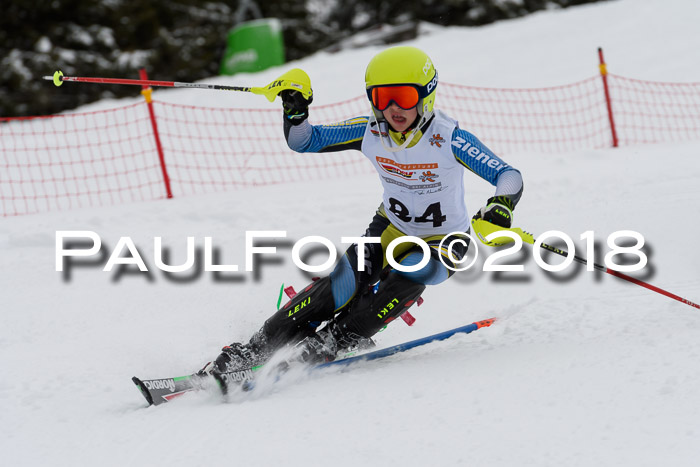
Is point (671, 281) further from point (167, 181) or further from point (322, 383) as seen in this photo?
point (167, 181)

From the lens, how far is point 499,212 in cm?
311

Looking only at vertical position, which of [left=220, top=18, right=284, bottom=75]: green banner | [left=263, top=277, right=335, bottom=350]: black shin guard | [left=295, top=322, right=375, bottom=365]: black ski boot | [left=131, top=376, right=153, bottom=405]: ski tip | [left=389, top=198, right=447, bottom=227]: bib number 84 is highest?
[left=220, top=18, right=284, bottom=75]: green banner

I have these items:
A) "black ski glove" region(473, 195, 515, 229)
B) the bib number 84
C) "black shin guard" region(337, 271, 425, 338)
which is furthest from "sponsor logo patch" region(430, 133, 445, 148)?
"black shin guard" region(337, 271, 425, 338)

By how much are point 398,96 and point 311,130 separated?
643mm

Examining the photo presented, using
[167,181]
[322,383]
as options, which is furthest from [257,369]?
[167,181]

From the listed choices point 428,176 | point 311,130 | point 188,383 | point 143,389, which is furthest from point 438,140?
point 143,389

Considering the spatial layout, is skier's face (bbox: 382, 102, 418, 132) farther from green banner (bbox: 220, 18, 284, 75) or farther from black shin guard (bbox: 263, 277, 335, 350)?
green banner (bbox: 220, 18, 284, 75)

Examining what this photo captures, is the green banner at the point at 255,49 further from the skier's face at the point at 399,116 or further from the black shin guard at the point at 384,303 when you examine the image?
the black shin guard at the point at 384,303

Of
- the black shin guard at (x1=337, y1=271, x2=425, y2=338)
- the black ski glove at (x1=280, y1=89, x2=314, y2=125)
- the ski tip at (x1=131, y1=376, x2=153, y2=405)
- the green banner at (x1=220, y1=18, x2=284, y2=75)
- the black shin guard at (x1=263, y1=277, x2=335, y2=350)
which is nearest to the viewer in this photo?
the ski tip at (x1=131, y1=376, x2=153, y2=405)

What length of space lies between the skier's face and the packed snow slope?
124cm

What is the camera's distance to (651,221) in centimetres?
558

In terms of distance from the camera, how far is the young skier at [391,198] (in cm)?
340

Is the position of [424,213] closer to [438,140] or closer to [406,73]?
[438,140]

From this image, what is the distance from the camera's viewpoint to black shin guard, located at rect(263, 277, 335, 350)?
3.65 m
